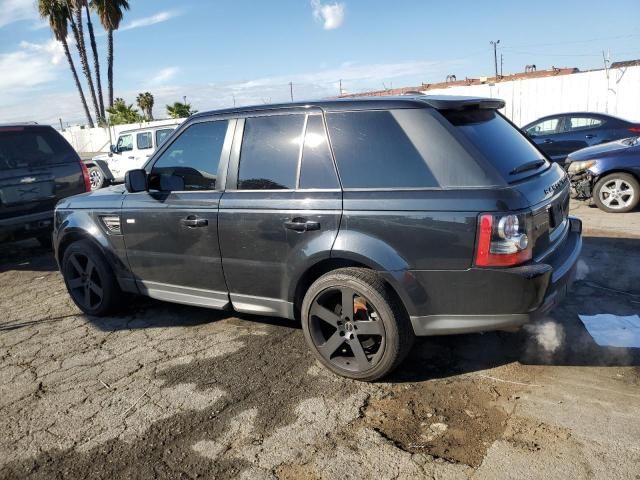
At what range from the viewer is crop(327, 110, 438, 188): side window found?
→ 3068 millimetres

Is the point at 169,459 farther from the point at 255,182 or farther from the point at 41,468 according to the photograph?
the point at 255,182

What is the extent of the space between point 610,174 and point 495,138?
540cm

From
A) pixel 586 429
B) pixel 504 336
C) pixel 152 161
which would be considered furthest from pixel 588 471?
pixel 152 161

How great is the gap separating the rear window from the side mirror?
3.70 m

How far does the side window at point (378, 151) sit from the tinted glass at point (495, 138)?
285 mm

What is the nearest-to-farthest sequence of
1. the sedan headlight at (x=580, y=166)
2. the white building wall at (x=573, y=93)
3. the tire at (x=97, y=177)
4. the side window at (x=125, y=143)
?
the sedan headlight at (x=580, y=166)
the side window at (x=125, y=143)
the tire at (x=97, y=177)
the white building wall at (x=573, y=93)

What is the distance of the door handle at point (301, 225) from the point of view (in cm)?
330

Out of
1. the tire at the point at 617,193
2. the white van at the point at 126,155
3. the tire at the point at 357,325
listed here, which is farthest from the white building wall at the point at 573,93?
the tire at the point at 357,325

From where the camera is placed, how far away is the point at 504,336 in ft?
12.7

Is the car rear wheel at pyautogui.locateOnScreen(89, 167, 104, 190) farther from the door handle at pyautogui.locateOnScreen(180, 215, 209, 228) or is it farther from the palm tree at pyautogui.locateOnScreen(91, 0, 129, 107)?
the palm tree at pyautogui.locateOnScreen(91, 0, 129, 107)

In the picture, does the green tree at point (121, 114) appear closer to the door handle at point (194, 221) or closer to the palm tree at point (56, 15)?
the palm tree at point (56, 15)

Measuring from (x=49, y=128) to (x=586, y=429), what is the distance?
24.5ft

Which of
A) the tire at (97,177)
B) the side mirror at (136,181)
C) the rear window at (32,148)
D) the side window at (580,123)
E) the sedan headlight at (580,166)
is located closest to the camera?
the side mirror at (136,181)

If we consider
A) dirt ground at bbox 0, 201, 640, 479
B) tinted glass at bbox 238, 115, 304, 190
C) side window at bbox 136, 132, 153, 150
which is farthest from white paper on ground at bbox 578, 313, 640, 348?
side window at bbox 136, 132, 153, 150
